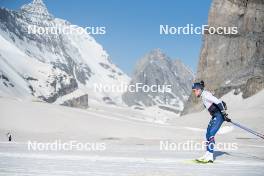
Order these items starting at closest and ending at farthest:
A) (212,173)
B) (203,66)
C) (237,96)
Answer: (212,173), (237,96), (203,66)

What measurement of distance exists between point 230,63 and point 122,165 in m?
93.7

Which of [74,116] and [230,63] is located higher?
[230,63]

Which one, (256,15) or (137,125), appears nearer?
(137,125)

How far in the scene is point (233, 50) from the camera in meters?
102

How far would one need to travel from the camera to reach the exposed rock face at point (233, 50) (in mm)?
96363

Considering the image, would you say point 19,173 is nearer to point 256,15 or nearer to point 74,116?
point 74,116

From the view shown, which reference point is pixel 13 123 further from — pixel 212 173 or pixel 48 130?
pixel 212 173

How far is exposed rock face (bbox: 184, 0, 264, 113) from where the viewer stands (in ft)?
316

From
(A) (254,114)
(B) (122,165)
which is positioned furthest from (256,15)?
(B) (122,165)

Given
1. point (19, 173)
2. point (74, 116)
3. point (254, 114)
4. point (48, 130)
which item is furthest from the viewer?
point (254, 114)

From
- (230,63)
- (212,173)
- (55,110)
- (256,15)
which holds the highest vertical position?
(256,15)

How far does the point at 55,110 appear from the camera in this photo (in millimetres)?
48281

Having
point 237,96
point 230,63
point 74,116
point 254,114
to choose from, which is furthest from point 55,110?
point 230,63

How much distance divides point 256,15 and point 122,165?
94.1m
